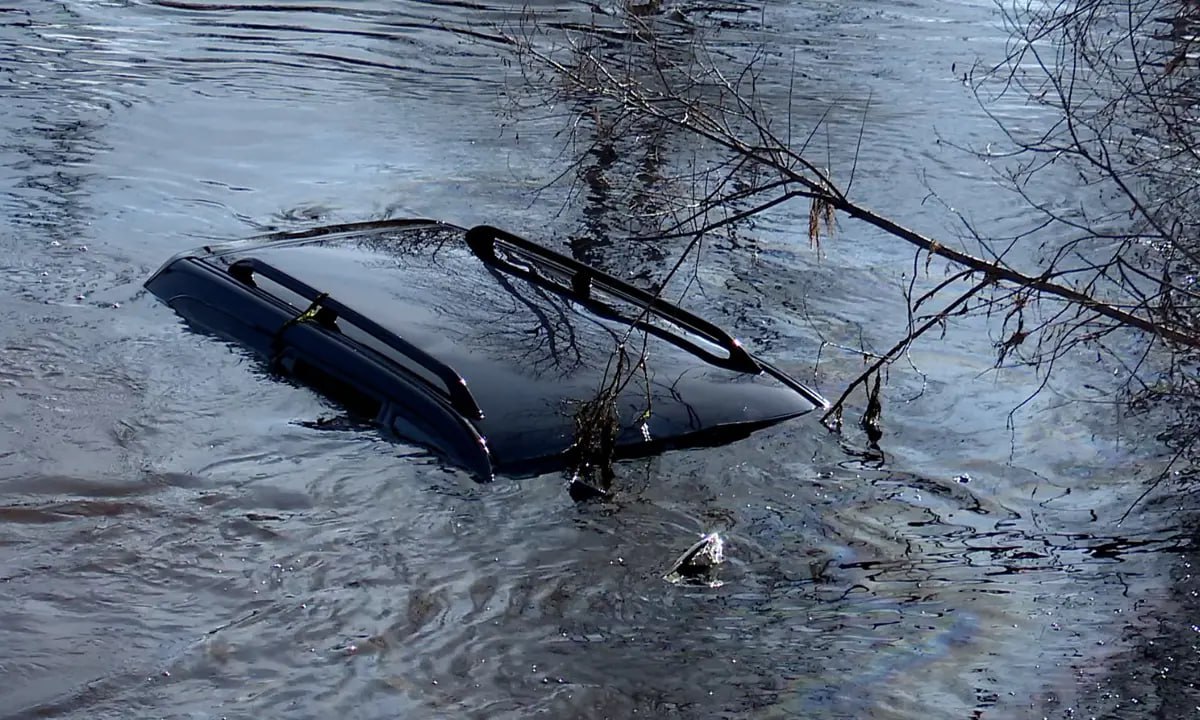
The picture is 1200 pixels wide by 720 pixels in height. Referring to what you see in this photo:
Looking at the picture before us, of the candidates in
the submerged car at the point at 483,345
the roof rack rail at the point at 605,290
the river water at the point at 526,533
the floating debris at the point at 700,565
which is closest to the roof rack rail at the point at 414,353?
the submerged car at the point at 483,345

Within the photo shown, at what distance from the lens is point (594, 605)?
518 centimetres

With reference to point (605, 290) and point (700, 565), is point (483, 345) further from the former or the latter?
point (700, 565)

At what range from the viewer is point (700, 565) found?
18.0 feet

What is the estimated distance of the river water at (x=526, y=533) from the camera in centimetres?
471

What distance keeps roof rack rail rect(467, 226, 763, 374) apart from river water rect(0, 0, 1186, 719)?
1.24 feet

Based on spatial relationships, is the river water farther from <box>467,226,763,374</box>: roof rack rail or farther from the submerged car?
<box>467,226,763,374</box>: roof rack rail

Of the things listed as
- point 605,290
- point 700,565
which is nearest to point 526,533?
point 700,565

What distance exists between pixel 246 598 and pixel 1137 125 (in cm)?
1109

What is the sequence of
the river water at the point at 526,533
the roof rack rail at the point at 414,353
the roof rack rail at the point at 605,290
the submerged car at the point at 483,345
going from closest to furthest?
the river water at the point at 526,533 → the roof rack rail at the point at 414,353 → the submerged car at the point at 483,345 → the roof rack rail at the point at 605,290

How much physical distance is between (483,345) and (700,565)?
3.69 feet

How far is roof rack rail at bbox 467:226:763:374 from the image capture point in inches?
234

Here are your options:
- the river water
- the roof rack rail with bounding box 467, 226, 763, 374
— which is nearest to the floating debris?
the river water

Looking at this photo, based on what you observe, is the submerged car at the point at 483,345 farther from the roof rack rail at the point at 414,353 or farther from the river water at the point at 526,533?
the river water at the point at 526,533

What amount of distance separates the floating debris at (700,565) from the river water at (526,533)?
58 millimetres
